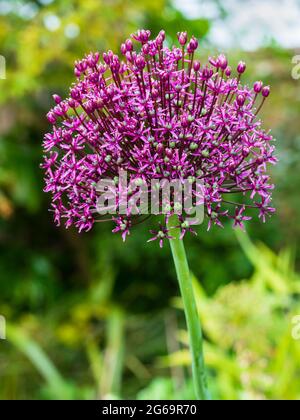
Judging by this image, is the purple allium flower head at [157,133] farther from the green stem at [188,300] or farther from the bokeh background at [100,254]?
the bokeh background at [100,254]

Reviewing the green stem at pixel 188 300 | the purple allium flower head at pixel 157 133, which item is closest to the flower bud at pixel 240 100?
the purple allium flower head at pixel 157 133

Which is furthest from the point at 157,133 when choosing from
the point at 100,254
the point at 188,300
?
the point at 100,254

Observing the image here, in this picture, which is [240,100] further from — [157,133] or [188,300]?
[188,300]

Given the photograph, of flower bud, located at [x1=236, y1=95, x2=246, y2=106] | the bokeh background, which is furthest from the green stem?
the bokeh background
